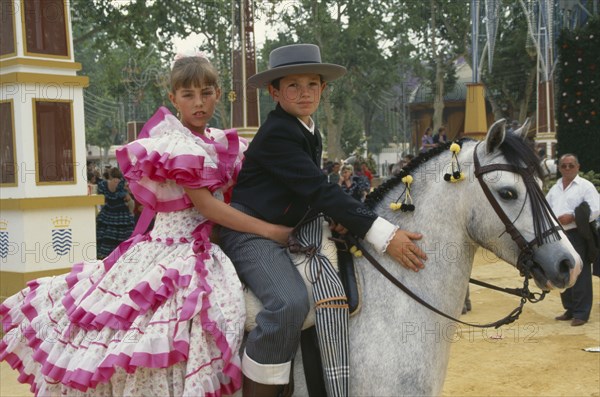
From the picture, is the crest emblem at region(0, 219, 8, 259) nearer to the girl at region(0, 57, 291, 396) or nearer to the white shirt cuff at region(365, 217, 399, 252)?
the girl at region(0, 57, 291, 396)

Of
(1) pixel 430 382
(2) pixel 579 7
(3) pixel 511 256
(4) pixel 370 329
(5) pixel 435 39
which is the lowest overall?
(1) pixel 430 382

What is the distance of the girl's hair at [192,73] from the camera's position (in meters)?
3.20

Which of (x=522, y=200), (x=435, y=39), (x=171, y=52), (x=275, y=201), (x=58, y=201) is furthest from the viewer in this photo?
(x=435, y=39)

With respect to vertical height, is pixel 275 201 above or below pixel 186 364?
above

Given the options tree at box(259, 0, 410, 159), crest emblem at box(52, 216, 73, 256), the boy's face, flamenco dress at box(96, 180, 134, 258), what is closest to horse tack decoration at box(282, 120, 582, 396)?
the boy's face

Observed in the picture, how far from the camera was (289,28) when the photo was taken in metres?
36.2

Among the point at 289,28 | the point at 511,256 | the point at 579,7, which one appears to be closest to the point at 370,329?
the point at 511,256

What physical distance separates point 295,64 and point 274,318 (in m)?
1.23

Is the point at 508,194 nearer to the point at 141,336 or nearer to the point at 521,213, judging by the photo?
the point at 521,213

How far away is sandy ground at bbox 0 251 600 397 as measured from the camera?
243 inches

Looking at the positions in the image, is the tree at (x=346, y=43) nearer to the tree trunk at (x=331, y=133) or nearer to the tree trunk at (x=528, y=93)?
the tree trunk at (x=331, y=133)

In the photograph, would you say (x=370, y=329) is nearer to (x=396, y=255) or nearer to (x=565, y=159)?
(x=396, y=255)

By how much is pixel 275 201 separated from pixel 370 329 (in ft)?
2.52

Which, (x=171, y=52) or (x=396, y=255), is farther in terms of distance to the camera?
(x=171, y=52)
